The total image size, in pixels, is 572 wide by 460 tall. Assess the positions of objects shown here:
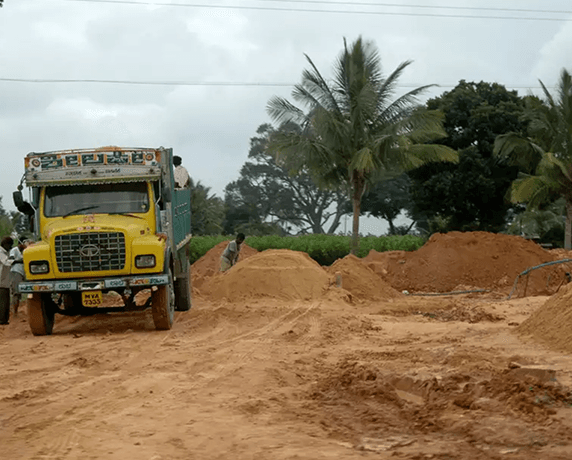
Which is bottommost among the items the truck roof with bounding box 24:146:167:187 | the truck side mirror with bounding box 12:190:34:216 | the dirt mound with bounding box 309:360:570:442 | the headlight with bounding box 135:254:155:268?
the dirt mound with bounding box 309:360:570:442

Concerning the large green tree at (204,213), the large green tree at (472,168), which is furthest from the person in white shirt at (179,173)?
the large green tree at (204,213)

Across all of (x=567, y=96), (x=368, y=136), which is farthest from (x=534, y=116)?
(x=368, y=136)

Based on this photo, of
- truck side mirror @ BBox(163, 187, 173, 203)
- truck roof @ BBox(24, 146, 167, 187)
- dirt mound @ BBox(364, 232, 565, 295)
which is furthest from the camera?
dirt mound @ BBox(364, 232, 565, 295)

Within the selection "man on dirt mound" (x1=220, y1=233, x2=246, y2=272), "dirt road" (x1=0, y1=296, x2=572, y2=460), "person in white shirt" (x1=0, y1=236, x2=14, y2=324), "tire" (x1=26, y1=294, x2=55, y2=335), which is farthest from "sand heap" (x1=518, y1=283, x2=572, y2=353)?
"man on dirt mound" (x1=220, y1=233, x2=246, y2=272)

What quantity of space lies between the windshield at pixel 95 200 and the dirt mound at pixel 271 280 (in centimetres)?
620

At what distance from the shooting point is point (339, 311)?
742 inches

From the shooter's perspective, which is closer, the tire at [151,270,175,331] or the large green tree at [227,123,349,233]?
the tire at [151,270,175,331]

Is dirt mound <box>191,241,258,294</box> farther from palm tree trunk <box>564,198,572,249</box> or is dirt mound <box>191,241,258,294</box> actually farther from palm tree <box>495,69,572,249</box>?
palm tree trunk <box>564,198,572,249</box>

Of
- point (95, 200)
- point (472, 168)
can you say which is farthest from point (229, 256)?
point (472, 168)

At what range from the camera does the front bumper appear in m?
14.1

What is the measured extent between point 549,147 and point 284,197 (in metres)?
36.8

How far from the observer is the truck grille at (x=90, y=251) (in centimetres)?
1416

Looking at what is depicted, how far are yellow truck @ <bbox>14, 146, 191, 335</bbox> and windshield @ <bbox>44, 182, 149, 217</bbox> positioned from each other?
0.02m

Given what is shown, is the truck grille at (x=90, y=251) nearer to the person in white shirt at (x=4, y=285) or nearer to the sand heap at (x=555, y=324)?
the person in white shirt at (x=4, y=285)
